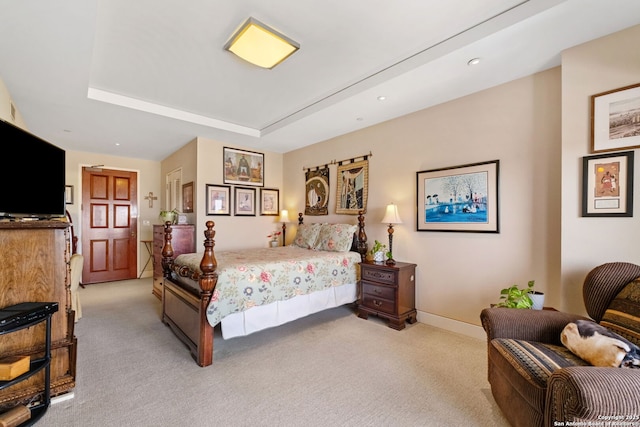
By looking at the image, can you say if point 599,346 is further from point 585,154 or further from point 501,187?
point 501,187

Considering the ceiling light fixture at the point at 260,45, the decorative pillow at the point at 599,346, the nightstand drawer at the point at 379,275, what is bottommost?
the nightstand drawer at the point at 379,275

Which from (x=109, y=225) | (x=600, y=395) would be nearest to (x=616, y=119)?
(x=600, y=395)

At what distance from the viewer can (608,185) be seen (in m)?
2.01

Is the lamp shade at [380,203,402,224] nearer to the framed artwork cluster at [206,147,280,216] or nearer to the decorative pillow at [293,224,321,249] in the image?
A: the decorative pillow at [293,224,321,249]

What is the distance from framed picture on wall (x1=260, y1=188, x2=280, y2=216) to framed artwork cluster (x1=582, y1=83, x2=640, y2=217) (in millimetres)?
4407

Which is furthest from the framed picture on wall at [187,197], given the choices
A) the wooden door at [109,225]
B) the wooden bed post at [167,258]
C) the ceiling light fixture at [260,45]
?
the ceiling light fixture at [260,45]

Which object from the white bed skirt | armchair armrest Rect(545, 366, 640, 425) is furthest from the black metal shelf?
armchair armrest Rect(545, 366, 640, 425)

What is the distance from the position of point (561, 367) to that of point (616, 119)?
182 cm

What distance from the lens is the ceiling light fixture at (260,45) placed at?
6.70 feet

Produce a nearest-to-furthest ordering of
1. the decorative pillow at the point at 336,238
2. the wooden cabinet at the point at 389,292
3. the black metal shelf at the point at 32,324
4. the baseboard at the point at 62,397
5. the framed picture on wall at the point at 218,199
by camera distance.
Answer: the black metal shelf at the point at 32,324
the baseboard at the point at 62,397
the wooden cabinet at the point at 389,292
the decorative pillow at the point at 336,238
the framed picture on wall at the point at 218,199

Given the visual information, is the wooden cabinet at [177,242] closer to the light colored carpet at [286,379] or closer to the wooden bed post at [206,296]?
the light colored carpet at [286,379]

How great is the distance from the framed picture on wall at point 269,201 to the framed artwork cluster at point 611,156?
4.41 meters

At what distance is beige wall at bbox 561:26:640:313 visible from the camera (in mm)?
1962

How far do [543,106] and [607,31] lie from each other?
24.7 inches
